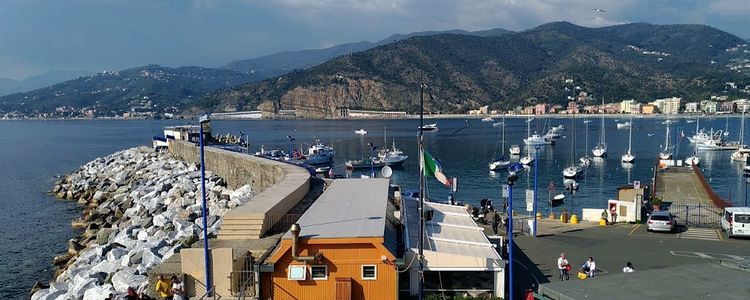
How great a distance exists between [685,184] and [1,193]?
59.1 m

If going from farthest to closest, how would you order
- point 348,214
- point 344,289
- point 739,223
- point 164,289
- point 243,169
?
point 243,169, point 739,223, point 348,214, point 164,289, point 344,289

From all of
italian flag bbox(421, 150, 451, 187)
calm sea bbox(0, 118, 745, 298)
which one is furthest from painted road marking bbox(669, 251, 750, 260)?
italian flag bbox(421, 150, 451, 187)

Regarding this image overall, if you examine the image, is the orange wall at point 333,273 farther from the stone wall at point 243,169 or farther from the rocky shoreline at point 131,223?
the stone wall at point 243,169

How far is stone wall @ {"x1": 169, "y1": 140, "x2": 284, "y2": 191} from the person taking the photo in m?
32.7

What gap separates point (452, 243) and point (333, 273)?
396 centimetres

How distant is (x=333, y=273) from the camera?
13344 millimetres

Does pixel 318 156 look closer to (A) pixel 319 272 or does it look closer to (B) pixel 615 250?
(B) pixel 615 250

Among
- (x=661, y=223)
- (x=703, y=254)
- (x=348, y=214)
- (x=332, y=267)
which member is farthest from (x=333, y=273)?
(x=661, y=223)

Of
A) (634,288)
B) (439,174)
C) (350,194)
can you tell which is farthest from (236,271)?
(634,288)

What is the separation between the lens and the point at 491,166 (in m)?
69.7

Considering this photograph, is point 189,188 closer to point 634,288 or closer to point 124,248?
point 124,248

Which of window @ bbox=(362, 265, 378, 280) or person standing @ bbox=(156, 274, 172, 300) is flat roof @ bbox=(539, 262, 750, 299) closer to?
window @ bbox=(362, 265, 378, 280)

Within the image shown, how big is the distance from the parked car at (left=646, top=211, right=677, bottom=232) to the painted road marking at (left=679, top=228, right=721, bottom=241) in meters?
0.49

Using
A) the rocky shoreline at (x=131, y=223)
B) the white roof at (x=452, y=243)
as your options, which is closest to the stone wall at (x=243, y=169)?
the rocky shoreline at (x=131, y=223)
